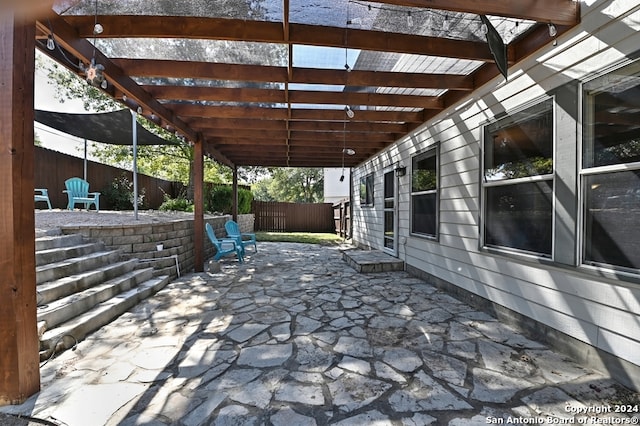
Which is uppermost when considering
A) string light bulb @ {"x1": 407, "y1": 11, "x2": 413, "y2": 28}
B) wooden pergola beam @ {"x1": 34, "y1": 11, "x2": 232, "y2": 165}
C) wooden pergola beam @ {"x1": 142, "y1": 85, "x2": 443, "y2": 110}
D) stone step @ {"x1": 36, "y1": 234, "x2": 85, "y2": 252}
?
string light bulb @ {"x1": 407, "y1": 11, "x2": 413, "y2": 28}

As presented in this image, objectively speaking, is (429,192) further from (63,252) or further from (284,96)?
(63,252)

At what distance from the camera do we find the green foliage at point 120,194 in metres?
8.43

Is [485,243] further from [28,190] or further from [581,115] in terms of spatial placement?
[28,190]

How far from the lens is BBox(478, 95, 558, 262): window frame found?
2305mm

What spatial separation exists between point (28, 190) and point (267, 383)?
1.94m

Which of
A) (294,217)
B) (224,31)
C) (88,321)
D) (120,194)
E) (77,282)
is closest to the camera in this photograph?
(224,31)

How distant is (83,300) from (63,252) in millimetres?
899

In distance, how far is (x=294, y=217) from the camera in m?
13.5

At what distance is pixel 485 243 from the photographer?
10.2ft

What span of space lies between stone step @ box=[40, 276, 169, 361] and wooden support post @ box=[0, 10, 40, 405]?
0.56 metres

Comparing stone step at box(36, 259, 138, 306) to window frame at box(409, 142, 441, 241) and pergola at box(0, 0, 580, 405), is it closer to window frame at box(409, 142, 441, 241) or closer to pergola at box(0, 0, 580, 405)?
pergola at box(0, 0, 580, 405)

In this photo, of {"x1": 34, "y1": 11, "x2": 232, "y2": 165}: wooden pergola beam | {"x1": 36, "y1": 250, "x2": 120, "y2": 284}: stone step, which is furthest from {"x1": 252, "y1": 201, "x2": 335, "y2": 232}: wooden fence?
{"x1": 36, "y1": 250, "x2": 120, "y2": 284}: stone step

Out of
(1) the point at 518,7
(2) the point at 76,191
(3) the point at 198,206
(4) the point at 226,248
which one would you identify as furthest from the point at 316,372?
(2) the point at 76,191

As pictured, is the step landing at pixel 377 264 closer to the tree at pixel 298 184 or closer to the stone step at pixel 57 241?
the stone step at pixel 57 241
